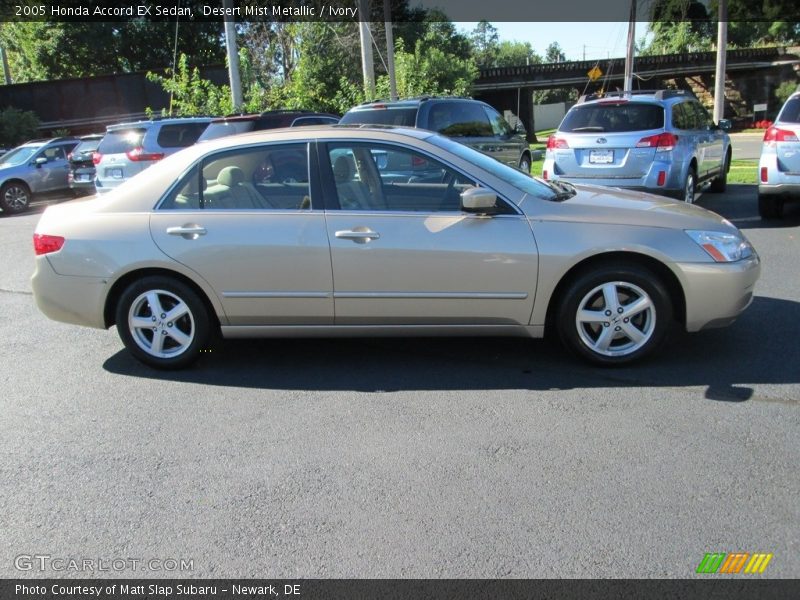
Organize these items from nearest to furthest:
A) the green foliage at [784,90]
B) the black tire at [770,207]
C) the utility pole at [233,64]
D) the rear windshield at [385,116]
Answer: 1. the black tire at [770,207]
2. the rear windshield at [385,116]
3. the utility pole at [233,64]
4. the green foliage at [784,90]

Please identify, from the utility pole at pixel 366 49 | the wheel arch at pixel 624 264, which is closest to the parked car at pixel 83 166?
the utility pole at pixel 366 49

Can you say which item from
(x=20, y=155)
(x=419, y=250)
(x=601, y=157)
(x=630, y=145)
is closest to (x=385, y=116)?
(x=601, y=157)

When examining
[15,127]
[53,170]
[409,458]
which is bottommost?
[409,458]

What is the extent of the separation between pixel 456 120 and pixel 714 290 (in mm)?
8137

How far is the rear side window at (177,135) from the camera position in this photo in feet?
42.3

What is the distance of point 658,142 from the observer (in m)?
9.34

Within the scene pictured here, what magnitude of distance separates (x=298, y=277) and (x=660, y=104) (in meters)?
6.86

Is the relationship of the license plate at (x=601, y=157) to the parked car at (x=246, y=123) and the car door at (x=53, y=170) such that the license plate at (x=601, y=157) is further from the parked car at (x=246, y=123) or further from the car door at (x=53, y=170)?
the car door at (x=53, y=170)

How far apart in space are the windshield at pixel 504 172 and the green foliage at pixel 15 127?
29.6 m

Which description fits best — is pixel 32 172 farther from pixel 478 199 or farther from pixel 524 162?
pixel 478 199

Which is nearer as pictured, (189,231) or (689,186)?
(189,231)

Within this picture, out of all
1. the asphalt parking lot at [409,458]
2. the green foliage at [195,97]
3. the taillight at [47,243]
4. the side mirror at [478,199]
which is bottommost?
the asphalt parking lot at [409,458]

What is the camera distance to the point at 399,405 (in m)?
4.38

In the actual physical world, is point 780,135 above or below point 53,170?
above
